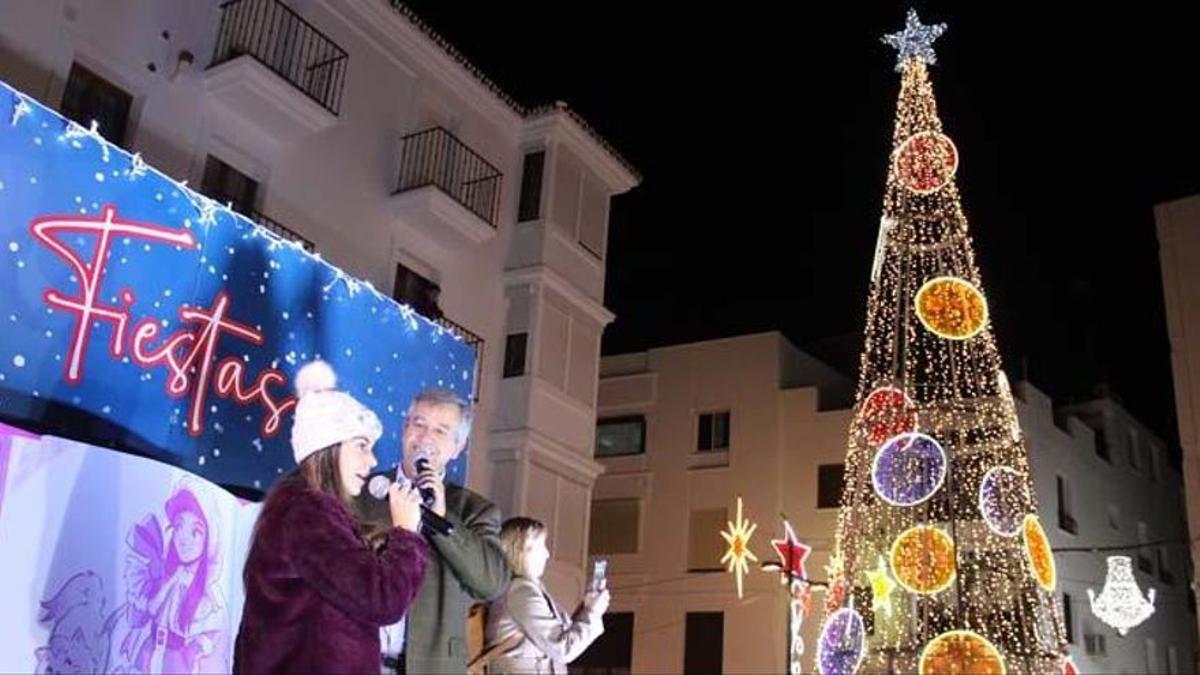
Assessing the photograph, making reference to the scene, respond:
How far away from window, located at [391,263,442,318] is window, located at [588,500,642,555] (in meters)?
11.7

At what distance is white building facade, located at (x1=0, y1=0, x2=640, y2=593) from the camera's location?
10875 mm

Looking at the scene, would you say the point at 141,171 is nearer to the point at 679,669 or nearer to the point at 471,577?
the point at 471,577

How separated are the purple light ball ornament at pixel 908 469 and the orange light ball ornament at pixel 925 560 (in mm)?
359

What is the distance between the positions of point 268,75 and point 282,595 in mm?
9395

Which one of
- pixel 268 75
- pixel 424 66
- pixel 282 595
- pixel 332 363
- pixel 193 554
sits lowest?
pixel 282 595

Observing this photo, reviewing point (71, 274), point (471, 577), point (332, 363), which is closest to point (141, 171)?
point (71, 274)

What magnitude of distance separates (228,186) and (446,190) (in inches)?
134

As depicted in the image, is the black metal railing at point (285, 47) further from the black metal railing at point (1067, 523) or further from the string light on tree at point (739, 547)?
the black metal railing at point (1067, 523)

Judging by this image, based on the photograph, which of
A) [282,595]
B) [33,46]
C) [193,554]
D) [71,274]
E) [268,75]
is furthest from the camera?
[268,75]

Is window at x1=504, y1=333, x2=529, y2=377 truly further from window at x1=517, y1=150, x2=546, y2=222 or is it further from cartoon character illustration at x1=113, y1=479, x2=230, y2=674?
cartoon character illustration at x1=113, y1=479, x2=230, y2=674

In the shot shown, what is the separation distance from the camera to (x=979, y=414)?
15.3m

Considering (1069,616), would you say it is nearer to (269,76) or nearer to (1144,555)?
(1144,555)

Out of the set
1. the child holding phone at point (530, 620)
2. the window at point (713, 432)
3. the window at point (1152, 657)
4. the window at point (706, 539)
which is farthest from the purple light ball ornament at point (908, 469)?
the window at point (1152, 657)

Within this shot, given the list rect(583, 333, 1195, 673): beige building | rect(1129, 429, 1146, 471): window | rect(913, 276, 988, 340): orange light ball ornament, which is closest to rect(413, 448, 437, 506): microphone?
rect(913, 276, 988, 340): orange light ball ornament
